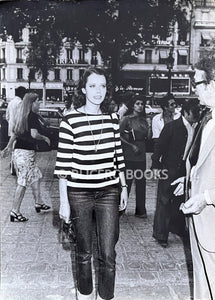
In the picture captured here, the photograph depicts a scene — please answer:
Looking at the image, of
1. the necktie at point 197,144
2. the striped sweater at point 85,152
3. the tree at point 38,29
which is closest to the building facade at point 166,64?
the necktie at point 197,144

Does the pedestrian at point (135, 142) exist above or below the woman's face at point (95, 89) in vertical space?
below

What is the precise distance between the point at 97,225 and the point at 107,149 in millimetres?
449

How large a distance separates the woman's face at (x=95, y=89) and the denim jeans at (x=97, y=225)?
1.75 ft

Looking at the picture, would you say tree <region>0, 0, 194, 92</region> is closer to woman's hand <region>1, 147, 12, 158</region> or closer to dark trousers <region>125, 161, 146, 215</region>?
dark trousers <region>125, 161, 146, 215</region>

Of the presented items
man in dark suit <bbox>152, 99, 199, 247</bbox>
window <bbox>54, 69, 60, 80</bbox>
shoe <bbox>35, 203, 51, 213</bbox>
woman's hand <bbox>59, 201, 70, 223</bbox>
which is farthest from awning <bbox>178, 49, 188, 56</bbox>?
shoe <bbox>35, 203, 51, 213</bbox>

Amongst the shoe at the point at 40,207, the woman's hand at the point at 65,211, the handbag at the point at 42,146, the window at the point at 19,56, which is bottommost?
the shoe at the point at 40,207

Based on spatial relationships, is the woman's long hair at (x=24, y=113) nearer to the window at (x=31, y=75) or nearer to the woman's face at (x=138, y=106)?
the window at (x=31, y=75)

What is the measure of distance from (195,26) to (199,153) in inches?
31.7

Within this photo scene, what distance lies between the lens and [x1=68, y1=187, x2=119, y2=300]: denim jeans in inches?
109

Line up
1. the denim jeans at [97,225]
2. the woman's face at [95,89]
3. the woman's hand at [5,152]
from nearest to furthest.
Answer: the denim jeans at [97,225] < the woman's face at [95,89] < the woman's hand at [5,152]

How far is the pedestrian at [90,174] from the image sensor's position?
278 cm

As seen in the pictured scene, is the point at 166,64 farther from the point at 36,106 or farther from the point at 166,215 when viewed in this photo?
the point at 166,215

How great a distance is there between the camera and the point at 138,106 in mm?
3141

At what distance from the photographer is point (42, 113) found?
10.2 ft
